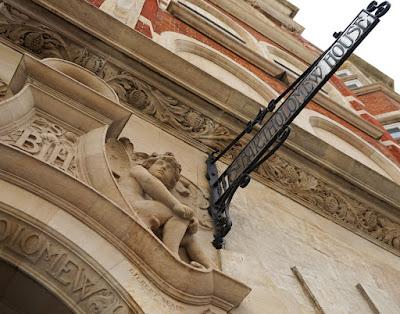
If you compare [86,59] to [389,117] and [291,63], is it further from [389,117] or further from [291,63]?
[389,117]

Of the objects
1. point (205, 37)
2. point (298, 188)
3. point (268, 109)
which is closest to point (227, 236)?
point (268, 109)

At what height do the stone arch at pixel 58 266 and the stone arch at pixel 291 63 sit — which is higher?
the stone arch at pixel 291 63

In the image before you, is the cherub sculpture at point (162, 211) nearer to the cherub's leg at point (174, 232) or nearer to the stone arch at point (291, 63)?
the cherub's leg at point (174, 232)

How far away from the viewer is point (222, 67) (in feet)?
26.8

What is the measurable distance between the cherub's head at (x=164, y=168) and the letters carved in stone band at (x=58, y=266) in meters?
1.13

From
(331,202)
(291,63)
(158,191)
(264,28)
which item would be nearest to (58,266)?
(158,191)

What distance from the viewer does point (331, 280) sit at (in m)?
4.03

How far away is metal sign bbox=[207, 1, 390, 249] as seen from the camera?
3.71m

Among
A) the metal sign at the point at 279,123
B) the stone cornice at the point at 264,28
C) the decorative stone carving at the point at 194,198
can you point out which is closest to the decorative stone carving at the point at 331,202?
the metal sign at the point at 279,123

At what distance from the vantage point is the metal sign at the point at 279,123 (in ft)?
12.2

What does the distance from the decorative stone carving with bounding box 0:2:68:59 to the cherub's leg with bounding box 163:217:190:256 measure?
216cm

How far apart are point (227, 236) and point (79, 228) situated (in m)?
1.44

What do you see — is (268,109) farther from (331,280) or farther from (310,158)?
(331,280)

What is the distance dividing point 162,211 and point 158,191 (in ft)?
0.54
